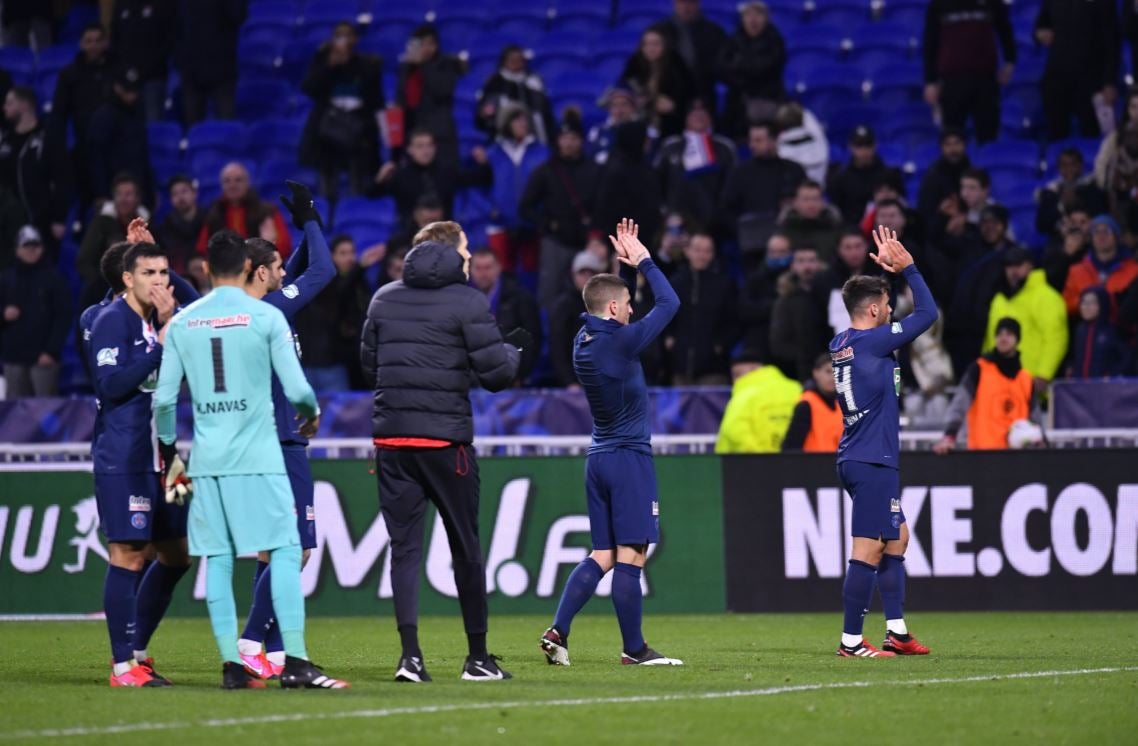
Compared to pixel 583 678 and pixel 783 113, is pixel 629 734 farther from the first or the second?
pixel 783 113

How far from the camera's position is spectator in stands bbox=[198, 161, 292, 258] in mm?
→ 19578

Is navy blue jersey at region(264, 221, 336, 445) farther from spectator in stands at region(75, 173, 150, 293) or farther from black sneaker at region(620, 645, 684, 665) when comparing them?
spectator in stands at region(75, 173, 150, 293)

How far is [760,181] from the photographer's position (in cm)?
1927

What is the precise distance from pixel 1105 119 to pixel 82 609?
11.9m

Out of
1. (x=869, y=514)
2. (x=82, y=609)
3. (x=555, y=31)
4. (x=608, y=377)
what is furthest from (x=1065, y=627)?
(x=555, y=31)

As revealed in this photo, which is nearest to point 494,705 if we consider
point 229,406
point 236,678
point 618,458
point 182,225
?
point 236,678

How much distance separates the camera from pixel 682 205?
1964 centimetres

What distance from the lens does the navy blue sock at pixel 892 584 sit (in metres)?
11.6

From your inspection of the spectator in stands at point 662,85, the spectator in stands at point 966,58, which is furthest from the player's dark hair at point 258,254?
→ the spectator in stands at point 966,58

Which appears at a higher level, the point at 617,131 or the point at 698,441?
the point at 617,131

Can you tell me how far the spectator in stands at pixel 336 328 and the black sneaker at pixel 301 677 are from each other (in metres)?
9.86

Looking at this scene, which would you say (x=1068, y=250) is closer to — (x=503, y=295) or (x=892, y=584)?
(x=503, y=295)

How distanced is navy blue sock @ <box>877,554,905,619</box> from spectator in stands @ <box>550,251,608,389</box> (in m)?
6.88

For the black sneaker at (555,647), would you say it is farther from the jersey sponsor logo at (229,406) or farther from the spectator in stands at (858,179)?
the spectator in stands at (858,179)
